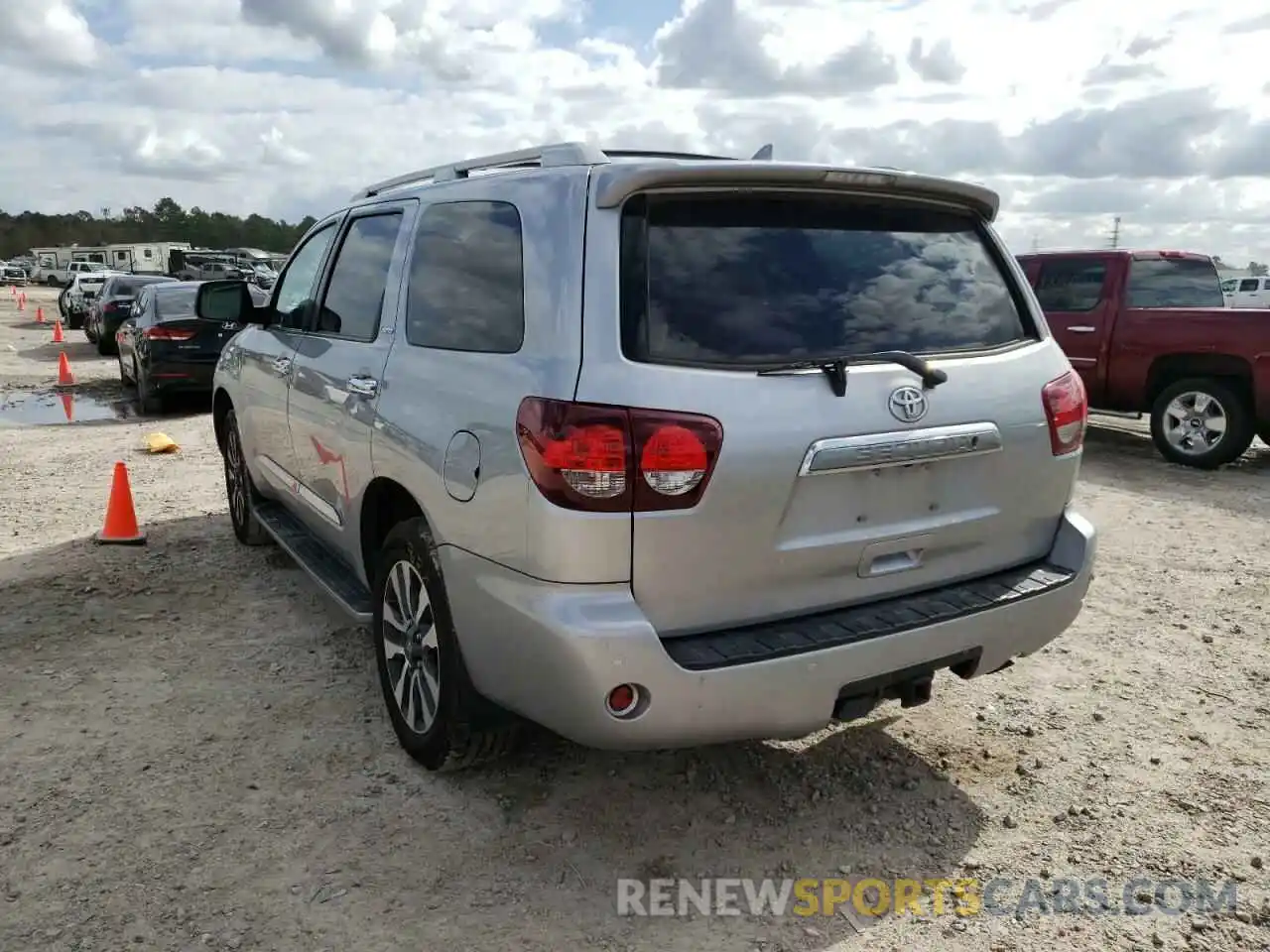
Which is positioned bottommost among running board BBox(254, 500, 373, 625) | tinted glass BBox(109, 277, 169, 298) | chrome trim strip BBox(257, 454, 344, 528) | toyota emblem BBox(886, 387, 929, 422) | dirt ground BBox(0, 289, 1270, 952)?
dirt ground BBox(0, 289, 1270, 952)

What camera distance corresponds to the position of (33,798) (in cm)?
343

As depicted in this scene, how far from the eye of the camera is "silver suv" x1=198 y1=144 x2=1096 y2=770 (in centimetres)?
265

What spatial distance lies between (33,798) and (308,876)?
114cm

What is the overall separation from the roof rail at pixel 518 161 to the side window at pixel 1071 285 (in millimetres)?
7426

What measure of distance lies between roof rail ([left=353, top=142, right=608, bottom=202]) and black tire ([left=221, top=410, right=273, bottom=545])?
2.11 m

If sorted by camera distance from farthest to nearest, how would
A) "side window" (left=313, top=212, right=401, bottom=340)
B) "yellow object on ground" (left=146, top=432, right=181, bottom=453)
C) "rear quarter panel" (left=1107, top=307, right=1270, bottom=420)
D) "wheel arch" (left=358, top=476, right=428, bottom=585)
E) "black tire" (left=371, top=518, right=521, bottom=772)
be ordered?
1. "yellow object on ground" (left=146, top=432, right=181, bottom=453)
2. "rear quarter panel" (left=1107, top=307, right=1270, bottom=420)
3. "side window" (left=313, top=212, right=401, bottom=340)
4. "wheel arch" (left=358, top=476, right=428, bottom=585)
5. "black tire" (left=371, top=518, right=521, bottom=772)

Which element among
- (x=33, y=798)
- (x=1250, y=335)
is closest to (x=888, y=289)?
(x=33, y=798)

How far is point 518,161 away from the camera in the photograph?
338 centimetres

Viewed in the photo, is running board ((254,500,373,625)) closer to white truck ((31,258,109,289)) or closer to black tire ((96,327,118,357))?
black tire ((96,327,118,357))

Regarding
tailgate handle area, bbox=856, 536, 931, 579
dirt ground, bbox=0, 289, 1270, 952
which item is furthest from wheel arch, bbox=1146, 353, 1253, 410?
tailgate handle area, bbox=856, 536, 931, 579

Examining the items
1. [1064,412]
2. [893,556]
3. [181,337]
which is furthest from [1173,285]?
[181,337]

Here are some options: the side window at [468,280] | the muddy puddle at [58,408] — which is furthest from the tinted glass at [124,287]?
the side window at [468,280]

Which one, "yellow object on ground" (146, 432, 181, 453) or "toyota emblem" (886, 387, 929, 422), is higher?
"toyota emblem" (886, 387, 929, 422)

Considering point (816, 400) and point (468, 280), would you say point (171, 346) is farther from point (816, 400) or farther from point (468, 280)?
point (816, 400)
